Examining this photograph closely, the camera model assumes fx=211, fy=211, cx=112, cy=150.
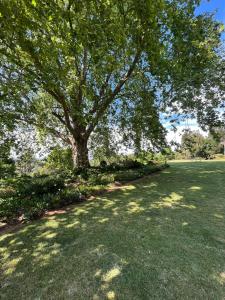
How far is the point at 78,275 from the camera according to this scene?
3.29 metres

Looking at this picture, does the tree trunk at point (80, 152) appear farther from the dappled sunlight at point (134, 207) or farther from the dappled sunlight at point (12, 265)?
the dappled sunlight at point (12, 265)

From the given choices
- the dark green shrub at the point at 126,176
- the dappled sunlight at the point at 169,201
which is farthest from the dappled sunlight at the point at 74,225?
the dark green shrub at the point at 126,176

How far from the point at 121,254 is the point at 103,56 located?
5858mm

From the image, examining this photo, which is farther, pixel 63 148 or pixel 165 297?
pixel 63 148

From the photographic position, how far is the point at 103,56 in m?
6.91

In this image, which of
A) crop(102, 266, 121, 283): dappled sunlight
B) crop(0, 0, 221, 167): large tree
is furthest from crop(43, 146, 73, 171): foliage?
crop(102, 266, 121, 283): dappled sunlight

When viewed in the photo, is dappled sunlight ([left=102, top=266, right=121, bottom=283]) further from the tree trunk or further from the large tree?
the tree trunk

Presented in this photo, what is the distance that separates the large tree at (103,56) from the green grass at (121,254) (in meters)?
4.24

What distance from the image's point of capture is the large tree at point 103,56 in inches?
241

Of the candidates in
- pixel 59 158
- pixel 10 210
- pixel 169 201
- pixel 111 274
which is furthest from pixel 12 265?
pixel 59 158

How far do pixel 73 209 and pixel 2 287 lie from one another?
3.29 metres

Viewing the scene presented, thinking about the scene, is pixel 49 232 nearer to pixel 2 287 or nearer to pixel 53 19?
pixel 2 287

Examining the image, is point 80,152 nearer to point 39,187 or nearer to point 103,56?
point 39,187

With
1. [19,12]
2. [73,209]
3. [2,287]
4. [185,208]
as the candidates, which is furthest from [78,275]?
[19,12]
